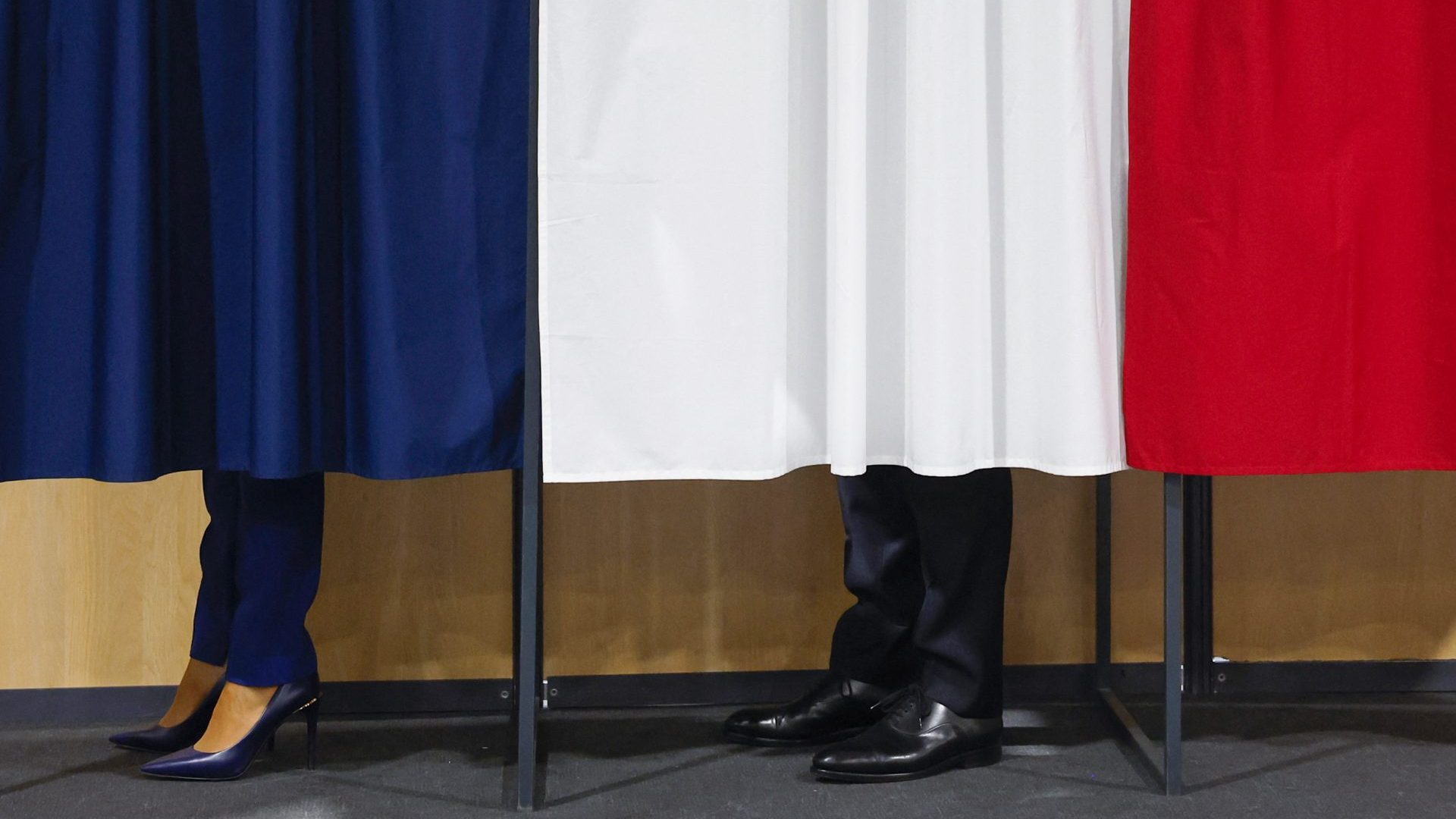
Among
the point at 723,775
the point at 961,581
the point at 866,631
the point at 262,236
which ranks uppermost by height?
the point at 262,236

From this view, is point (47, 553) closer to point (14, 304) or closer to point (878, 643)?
point (14, 304)

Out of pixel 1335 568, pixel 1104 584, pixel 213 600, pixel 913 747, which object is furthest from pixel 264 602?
pixel 1335 568

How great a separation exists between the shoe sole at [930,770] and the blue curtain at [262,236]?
0.63 metres

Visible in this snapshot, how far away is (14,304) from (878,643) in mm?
1297

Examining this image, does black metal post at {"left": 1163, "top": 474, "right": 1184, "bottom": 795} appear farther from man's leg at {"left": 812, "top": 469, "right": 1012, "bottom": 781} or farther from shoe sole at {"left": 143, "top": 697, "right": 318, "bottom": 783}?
shoe sole at {"left": 143, "top": 697, "right": 318, "bottom": 783}

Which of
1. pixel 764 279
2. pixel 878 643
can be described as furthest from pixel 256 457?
pixel 878 643

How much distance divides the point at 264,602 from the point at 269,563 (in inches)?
2.2

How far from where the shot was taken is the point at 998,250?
1575 mm

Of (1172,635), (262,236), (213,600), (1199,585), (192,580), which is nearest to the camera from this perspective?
(262,236)

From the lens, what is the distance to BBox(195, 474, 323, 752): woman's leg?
1.59 metres

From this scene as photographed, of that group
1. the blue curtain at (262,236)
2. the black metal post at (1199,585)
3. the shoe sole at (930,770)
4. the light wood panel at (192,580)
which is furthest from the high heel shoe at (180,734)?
the black metal post at (1199,585)

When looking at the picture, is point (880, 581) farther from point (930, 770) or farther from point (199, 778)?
point (199, 778)

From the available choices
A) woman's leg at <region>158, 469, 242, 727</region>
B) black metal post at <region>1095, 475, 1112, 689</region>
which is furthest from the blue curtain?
black metal post at <region>1095, 475, 1112, 689</region>

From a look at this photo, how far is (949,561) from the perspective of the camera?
163 cm
